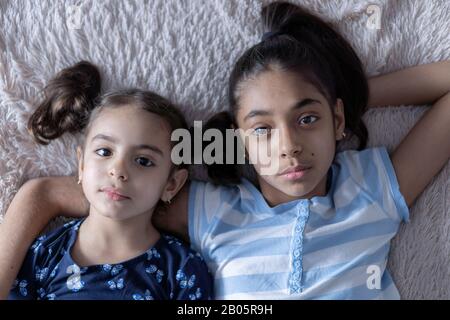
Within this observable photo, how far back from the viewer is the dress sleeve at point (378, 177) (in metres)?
1.03

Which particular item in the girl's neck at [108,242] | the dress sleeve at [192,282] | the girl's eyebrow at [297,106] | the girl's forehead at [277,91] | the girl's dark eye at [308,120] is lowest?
Result: the dress sleeve at [192,282]

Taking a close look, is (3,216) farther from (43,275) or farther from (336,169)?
(336,169)

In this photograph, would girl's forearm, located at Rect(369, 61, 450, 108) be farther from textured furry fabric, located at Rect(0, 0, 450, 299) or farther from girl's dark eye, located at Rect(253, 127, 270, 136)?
girl's dark eye, located at Rect(253, 127, 270, 136)

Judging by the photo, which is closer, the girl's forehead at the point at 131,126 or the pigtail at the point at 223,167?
the girl's forehead at the point at 131,126

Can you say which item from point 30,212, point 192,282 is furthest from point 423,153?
point 30,212

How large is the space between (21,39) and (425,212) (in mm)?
782

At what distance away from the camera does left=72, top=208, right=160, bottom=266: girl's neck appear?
99 centimetres

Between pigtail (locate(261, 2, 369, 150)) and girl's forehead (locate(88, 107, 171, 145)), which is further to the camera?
pigtail (locate(261, 2, 369, 150))

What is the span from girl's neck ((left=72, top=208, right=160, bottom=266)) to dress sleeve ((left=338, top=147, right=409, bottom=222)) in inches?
15.1

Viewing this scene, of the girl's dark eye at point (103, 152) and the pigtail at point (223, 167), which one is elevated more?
the pigtail at point (223, 167)

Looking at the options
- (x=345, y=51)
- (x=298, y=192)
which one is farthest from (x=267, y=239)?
(x=345, y=51)

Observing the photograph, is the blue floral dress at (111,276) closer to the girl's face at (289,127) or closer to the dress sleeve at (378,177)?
the girl's face at (289,127)

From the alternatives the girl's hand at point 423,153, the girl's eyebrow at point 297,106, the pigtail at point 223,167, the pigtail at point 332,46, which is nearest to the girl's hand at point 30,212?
the pigtail at point 223,167

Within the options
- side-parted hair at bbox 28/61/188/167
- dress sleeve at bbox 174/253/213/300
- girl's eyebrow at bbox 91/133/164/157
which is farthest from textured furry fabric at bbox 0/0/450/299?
dress sleeve at bbox 174/253/213/300
